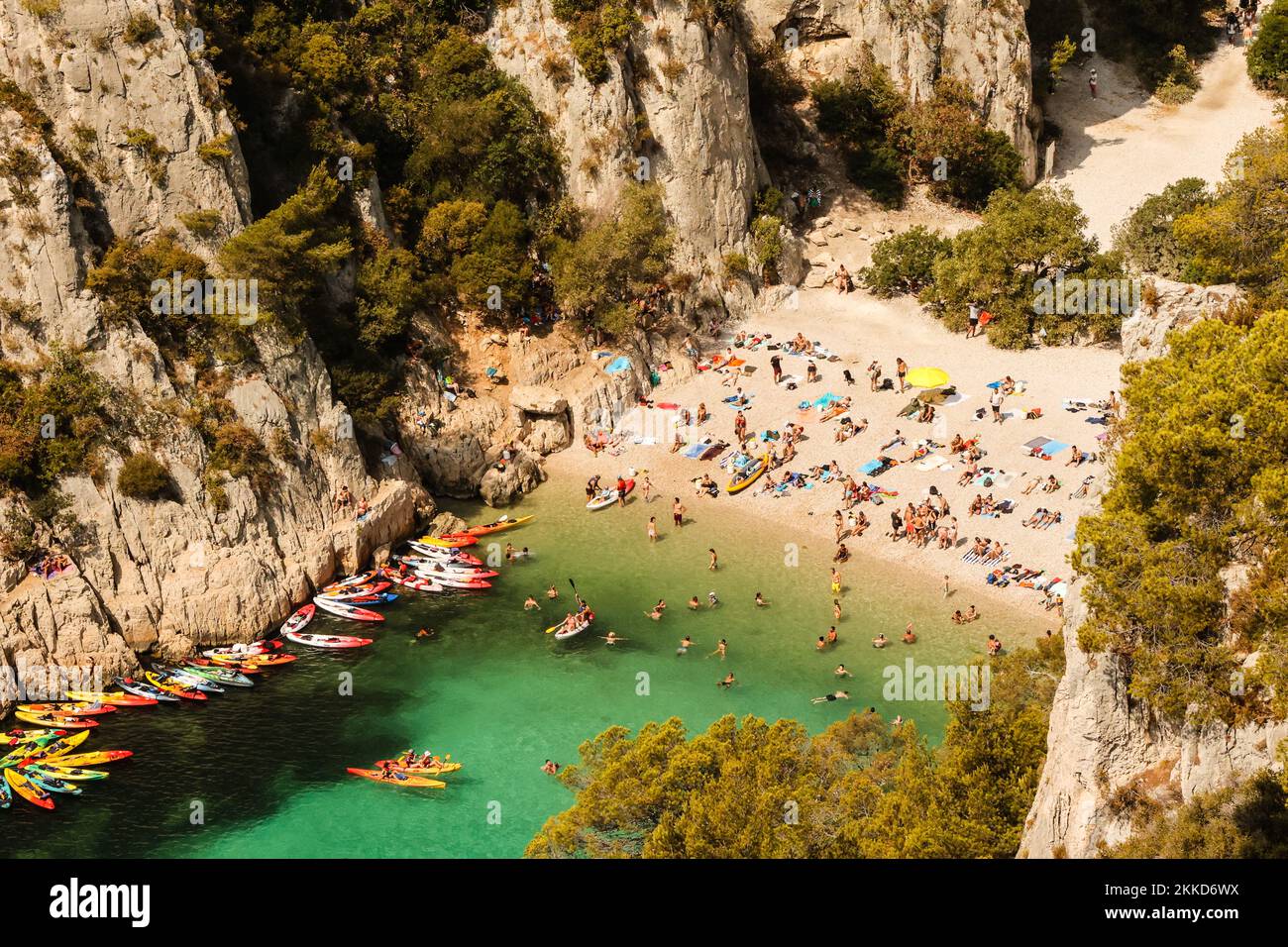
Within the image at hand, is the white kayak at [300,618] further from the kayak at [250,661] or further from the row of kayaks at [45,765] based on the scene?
the row of kayaks at [45,765]

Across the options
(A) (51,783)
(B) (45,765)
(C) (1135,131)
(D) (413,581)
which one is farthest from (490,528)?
(C) (1135,131)

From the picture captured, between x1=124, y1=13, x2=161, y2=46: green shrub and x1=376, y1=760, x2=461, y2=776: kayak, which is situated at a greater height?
x1=124, y1=13, x2=161, y2=46: green shrub

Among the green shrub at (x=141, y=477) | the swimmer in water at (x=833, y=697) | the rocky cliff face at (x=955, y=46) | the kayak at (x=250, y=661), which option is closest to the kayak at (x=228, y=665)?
the kayak at (x=250, y=661)

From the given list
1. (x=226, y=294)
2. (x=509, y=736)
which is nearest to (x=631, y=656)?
(x=509, y=736)

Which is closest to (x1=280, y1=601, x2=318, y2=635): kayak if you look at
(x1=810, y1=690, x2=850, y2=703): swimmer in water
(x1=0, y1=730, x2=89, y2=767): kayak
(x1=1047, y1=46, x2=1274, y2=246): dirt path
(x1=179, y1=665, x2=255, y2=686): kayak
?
(x1=179, y1=665, x2=255, y2=686): kayak

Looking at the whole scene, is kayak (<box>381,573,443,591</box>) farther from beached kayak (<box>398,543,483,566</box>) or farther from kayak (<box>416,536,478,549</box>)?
kayak (<box>416,536,478,549</box>)
